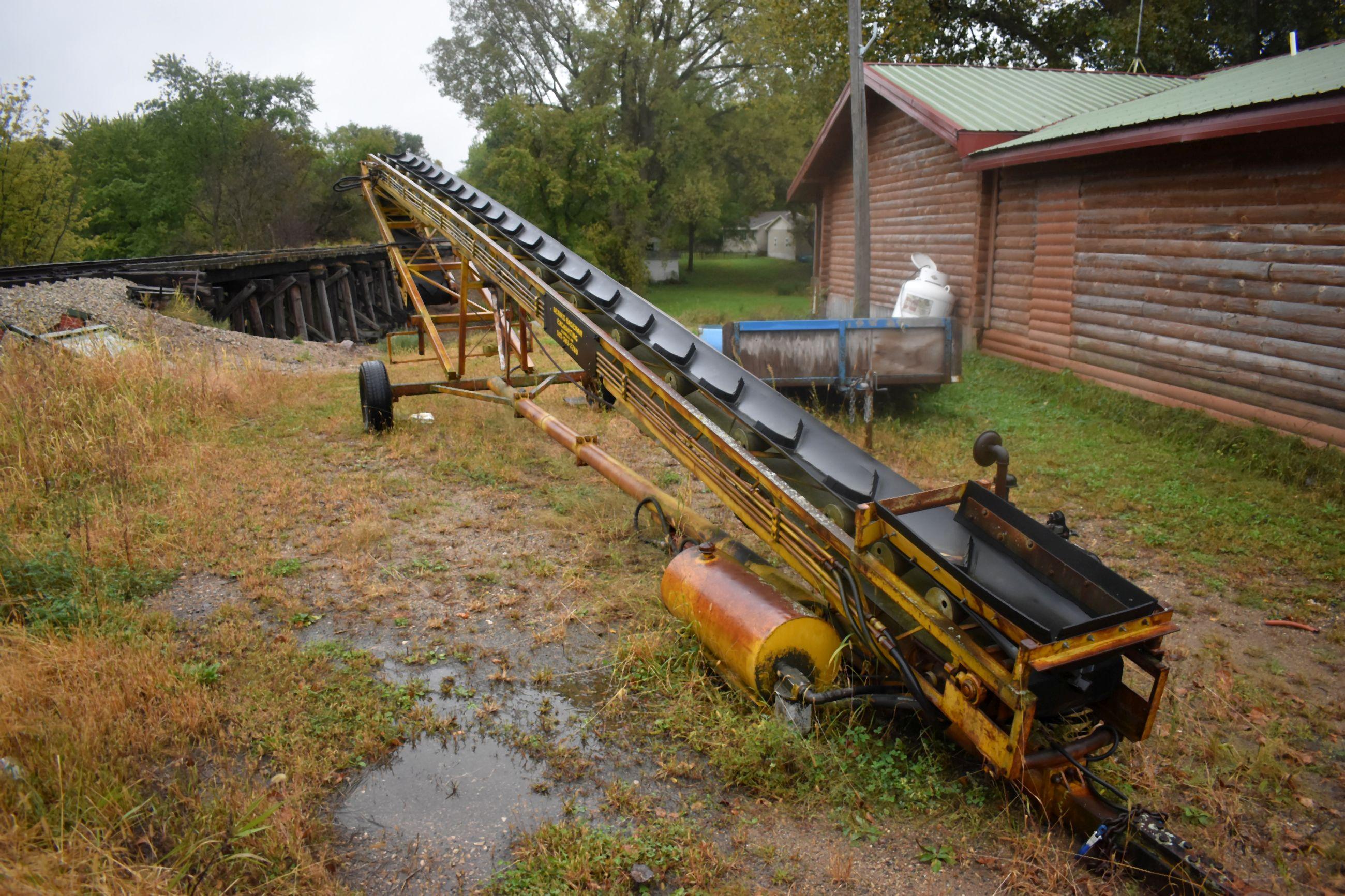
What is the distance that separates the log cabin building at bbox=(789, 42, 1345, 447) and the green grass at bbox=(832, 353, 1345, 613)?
0.49m

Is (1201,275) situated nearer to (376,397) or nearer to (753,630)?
(753,630)

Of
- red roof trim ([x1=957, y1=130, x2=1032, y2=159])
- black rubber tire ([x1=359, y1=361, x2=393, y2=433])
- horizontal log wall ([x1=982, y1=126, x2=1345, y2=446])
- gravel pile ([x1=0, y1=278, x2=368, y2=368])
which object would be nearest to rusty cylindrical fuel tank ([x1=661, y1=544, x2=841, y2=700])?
black rubber tire ([x1=359, y1=361, x2=393, y2=433])

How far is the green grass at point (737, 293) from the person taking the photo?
25.0m

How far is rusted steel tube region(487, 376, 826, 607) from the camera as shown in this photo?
4445mm

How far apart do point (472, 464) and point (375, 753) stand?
4443 millimetres

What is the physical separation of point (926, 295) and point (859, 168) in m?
2.24

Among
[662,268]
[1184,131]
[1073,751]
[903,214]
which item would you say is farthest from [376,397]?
[662,268]

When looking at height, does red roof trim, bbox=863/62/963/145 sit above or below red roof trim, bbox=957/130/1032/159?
above

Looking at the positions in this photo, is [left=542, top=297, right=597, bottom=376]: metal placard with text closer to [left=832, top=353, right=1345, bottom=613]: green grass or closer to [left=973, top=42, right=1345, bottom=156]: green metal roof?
[left=832, top=353, right=1345, bottom=613]: green grass

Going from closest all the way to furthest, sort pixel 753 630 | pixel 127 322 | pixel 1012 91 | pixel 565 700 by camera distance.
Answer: pixel 753 630 < pixel 565 700 < pixel 127 322 < pixel 1012 91

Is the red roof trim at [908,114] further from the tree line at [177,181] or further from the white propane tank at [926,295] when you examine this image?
the tree line at [177,181]

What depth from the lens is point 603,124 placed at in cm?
3391

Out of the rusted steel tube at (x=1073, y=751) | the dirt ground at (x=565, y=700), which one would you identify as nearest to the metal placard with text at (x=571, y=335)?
the dirt ground at (x=565, y=700)

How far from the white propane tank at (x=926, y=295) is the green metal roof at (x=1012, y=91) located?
219 cm
